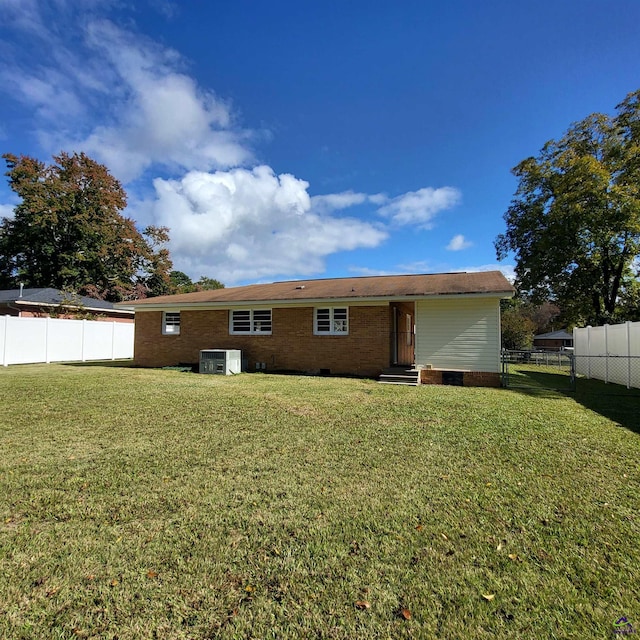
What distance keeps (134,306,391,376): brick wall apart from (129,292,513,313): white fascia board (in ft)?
0.72

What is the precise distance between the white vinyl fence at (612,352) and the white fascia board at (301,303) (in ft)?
14.3

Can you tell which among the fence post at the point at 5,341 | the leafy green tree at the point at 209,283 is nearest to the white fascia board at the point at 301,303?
the fence post at the point at 5,341

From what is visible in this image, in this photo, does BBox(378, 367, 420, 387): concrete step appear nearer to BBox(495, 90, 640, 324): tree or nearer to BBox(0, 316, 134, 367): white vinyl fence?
BBox(495, 90, 640, 324): tree

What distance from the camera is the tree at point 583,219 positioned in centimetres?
1756

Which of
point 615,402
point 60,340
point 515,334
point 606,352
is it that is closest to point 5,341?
point 60,340

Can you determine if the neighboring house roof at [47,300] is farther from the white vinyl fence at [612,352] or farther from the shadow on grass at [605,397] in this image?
the white vinyl fence at [612,352]

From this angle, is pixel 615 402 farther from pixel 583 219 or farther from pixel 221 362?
pixel 583 219

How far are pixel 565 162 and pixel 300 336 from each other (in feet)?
57.3

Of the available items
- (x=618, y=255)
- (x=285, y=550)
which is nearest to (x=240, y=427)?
(x=285, y=550)

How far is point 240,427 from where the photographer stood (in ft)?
20.2

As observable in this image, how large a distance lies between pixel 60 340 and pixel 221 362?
10.7m

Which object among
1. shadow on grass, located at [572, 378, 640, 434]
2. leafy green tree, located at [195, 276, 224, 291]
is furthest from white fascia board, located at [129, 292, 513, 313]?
leafy green tree, located at [195, 276, 224, 291]

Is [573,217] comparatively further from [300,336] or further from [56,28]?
[56,28]

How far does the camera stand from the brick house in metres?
12.1
